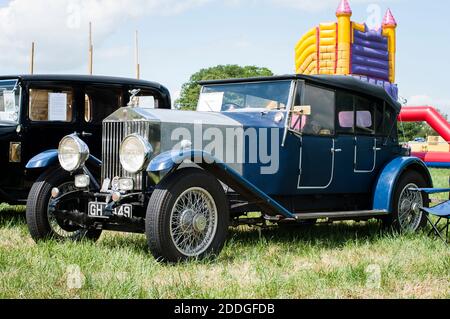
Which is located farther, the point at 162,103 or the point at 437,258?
the point at 162,103

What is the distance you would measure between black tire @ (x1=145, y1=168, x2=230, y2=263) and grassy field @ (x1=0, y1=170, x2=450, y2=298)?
0.36 feet

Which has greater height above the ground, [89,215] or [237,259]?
[89,215]

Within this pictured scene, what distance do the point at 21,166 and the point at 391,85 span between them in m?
14.2

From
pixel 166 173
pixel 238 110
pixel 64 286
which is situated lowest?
pixel 64 286

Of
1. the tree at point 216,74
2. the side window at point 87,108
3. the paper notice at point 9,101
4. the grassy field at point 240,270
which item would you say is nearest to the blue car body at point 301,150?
the grassy field at point 240,270

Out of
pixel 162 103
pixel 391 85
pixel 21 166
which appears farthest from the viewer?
Result: pixel 391 85

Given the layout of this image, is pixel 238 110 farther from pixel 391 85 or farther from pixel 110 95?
pixel 391 85

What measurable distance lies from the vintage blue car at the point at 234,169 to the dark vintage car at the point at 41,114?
5.95 feet

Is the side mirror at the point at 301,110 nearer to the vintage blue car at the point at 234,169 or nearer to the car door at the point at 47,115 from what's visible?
the vintage blue car at the point at 234,169

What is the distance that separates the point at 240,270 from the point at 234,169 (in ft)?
3.94

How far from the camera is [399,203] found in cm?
670

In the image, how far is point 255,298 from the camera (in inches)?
145
